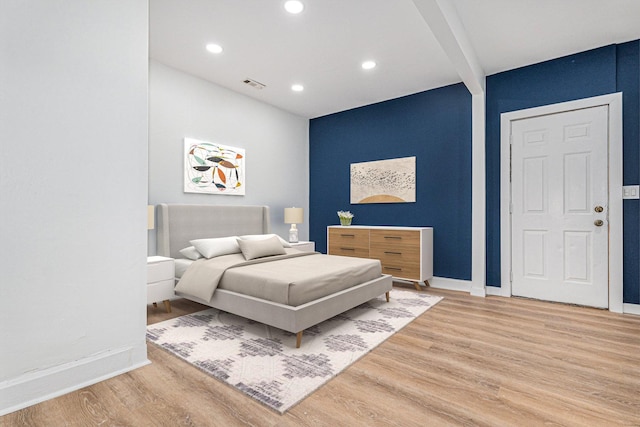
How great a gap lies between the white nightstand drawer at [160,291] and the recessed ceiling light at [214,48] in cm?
246

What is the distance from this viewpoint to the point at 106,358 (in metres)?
1.90

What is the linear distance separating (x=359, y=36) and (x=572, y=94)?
246 centimetres

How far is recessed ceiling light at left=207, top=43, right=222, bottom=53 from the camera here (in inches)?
133

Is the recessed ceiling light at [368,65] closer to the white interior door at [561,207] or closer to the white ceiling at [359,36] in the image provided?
the white ceiling at [359,36]

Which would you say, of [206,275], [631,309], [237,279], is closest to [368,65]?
[237,279]

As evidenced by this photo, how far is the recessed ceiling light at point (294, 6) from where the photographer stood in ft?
8.74

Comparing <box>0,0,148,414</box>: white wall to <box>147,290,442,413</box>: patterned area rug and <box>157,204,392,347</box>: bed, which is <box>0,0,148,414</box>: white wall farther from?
<box>157,204,392,347</box>: bed

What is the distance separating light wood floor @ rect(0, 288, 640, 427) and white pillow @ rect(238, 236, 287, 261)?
1395 mm

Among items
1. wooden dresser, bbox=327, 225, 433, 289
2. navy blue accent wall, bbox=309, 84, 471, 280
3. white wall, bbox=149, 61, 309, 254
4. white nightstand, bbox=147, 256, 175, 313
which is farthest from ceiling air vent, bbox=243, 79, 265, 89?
white nightstand, bbox=147, 256, 175, 313

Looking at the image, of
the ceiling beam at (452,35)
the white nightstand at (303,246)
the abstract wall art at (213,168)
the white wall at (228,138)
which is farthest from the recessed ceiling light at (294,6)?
the white nightstand at (303,246)

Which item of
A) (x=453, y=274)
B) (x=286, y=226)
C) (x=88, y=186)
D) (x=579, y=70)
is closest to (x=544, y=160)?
(x=579, y=70)

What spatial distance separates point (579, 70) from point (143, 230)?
179 inches

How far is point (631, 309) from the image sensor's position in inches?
128

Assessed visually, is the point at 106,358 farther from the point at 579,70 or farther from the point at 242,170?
the point at 579,70
